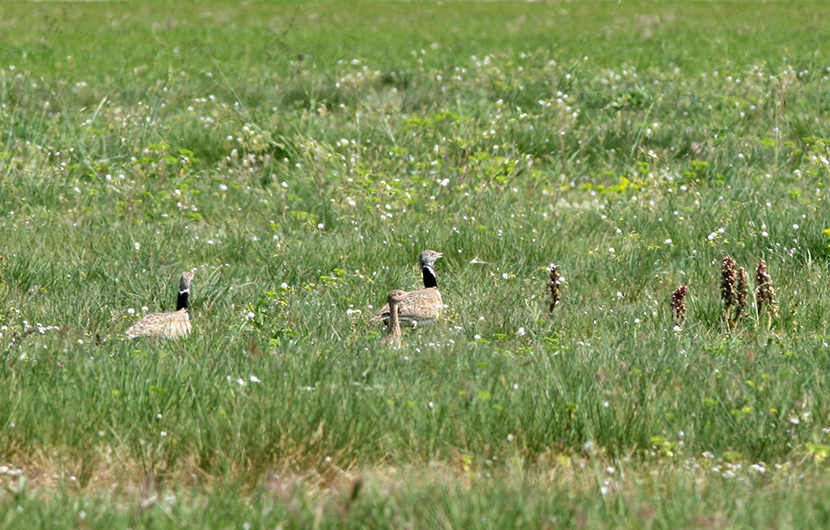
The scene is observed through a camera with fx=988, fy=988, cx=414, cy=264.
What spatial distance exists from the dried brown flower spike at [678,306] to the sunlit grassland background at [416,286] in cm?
13

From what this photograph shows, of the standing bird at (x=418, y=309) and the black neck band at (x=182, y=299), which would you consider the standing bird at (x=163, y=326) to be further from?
→ the standing bird at (x=418, y=309)

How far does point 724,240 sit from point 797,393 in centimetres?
356

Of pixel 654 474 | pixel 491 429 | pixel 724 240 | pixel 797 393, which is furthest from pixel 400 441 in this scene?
pixel 724 240

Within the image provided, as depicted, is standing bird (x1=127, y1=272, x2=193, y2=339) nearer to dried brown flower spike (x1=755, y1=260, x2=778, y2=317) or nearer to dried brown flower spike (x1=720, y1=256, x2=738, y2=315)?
dried brown flower spike (x1=720, y1=256, x2=738, y2=315)

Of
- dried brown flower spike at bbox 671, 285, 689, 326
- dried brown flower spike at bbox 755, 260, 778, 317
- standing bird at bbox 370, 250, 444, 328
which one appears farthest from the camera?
standing bird at bbox 370, 250, 444, 328

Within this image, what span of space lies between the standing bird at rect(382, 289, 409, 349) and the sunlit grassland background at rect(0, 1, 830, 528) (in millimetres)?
143

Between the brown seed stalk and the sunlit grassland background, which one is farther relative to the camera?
the brown seed stalk

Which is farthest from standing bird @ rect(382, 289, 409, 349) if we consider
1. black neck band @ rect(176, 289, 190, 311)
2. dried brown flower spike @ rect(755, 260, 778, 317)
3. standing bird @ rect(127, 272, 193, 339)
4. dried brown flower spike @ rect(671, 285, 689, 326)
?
dried brown flower spike @ rect(755, 260, 778, 317)

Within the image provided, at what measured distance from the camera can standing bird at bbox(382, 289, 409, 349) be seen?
5.78 m

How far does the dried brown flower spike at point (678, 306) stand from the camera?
589cm

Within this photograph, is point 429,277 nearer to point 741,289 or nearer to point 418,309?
point 418,309

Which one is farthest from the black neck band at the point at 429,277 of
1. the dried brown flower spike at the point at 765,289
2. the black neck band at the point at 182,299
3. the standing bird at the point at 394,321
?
the dried brown flower spike at the point at 765,289

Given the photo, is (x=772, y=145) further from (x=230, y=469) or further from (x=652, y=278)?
(x=230, y=469)

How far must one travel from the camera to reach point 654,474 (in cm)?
383
